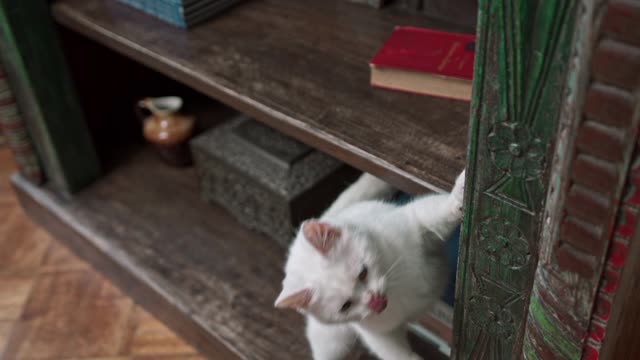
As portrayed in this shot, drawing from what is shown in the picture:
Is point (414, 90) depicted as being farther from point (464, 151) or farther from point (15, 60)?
point (15, 60)

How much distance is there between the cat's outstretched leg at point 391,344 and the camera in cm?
80

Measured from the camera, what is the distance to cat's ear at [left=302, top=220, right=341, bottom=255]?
68 cm

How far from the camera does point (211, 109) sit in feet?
4.85

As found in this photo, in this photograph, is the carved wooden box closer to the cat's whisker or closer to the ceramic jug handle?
the ceramic jug handle

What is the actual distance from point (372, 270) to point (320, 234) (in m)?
0.07

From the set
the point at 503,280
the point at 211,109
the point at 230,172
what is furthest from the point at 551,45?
the point at 211,109

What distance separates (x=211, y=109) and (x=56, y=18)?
424 millimetres

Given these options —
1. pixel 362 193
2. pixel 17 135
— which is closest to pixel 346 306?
pixel 362 193

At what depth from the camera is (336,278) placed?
0.69 meters

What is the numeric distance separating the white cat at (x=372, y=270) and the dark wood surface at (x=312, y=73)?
62 mm

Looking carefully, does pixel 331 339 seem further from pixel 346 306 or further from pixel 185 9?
pixel 185 9

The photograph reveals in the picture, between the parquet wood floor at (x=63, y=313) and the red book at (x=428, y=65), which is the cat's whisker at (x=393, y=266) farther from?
the parquet wood floor at (x=63, y=313)

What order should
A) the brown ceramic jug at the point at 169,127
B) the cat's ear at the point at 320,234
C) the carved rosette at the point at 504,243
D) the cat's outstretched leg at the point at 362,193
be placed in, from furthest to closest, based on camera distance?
the brown ceramic jug at the point at 169,127 < the cat's outstretched leg at the point at 362,193 < the cat's ear at the point at 320,234 < the carved rosette at the point at 504,243

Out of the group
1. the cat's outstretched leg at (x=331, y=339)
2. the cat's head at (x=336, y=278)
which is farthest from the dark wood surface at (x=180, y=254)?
the cat's head at (x=336, y=278)
